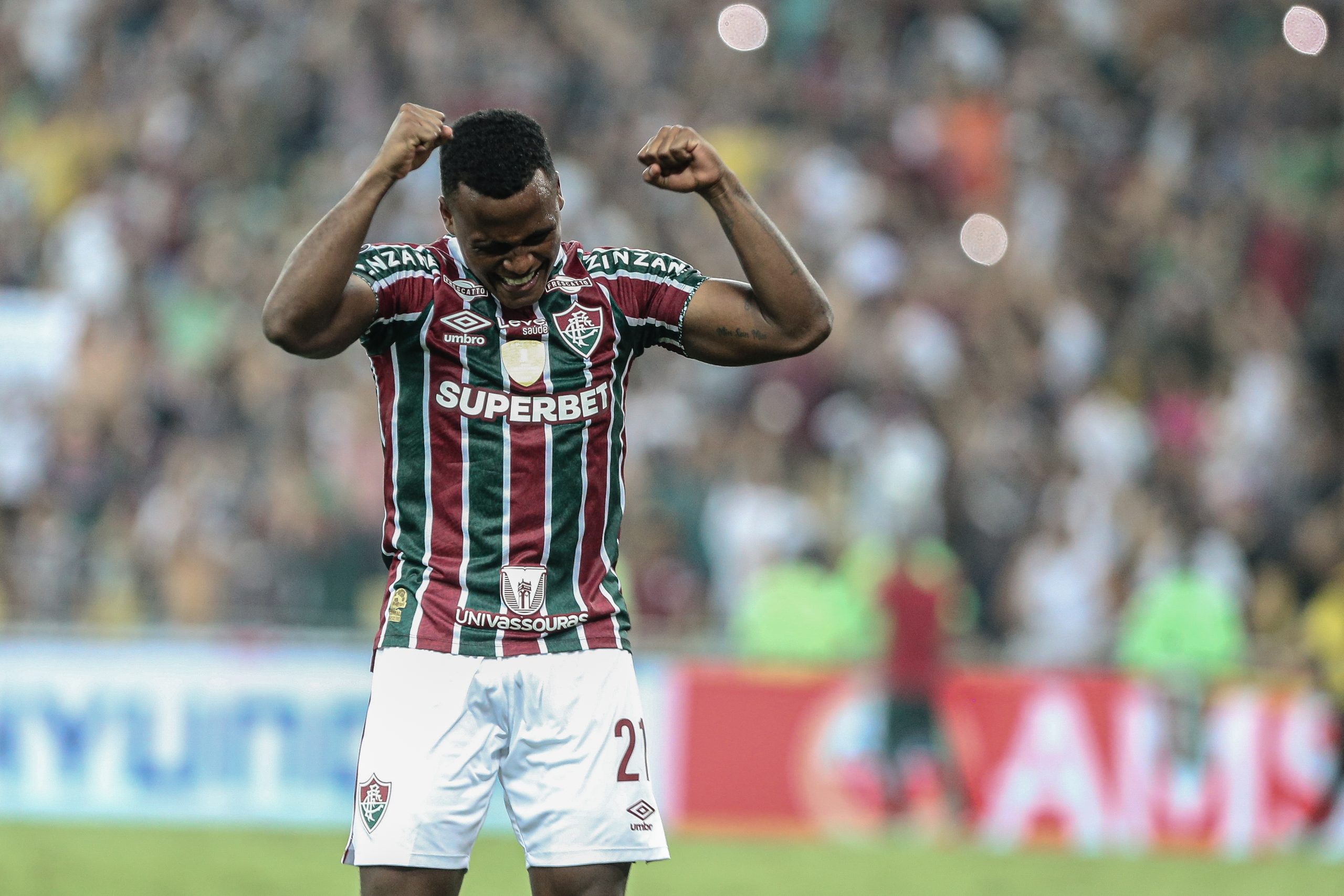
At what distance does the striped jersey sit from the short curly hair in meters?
0.31

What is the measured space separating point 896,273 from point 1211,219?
2.75 meters

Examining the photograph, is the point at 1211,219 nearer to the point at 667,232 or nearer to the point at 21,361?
the point at 667,232

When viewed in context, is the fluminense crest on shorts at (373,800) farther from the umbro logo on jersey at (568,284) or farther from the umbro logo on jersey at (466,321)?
the umbro logo on jersey at (568,284)

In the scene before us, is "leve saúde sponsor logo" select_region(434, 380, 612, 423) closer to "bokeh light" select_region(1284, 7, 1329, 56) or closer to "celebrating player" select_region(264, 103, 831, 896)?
"celebrating player" select_region(264, 103, 831, 896)

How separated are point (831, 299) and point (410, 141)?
10023mm

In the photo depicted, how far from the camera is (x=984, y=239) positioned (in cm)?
1540

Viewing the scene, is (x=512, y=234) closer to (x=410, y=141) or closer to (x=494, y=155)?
(x=494, y=155)

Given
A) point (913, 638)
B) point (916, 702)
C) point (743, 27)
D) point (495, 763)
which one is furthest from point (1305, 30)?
point (495, 763)

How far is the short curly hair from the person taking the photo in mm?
4348

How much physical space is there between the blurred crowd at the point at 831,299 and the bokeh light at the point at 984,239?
6.0 inches

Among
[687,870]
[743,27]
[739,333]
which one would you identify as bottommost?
[687,870]

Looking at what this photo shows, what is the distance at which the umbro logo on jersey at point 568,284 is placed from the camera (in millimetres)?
4680

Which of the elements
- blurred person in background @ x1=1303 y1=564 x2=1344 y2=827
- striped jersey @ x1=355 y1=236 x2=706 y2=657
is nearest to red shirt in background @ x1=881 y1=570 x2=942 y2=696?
blurred person in background @ x1=1303 y1=564 x2=1344 y2=827

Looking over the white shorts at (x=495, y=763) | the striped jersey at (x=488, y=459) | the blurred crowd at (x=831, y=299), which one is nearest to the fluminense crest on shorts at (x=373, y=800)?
the white shorts at (x=495, y=763)
